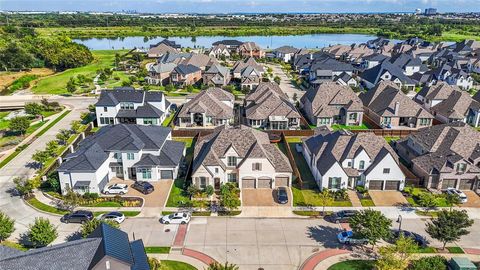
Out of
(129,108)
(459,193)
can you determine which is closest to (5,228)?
(129,108)

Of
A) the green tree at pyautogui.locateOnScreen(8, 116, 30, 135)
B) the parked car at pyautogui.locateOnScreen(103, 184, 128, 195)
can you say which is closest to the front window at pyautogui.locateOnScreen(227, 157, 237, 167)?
the parked car at pyautogui.locateOnScreen(103, 184, 128, 195)

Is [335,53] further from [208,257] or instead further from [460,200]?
[208,257]

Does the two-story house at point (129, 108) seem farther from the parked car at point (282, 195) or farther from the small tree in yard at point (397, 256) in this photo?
the small tree in yard at point (397, 256)

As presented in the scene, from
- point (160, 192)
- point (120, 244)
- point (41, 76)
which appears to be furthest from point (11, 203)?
point (41, 76)

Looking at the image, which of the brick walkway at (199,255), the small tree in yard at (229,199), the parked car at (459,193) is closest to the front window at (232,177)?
the small tree in yard at (229,199)

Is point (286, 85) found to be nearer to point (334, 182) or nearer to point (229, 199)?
point (334, 182)

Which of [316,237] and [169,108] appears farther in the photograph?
[169,108]

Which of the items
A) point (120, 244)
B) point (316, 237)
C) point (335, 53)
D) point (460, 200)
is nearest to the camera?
point (120, 244)
